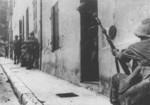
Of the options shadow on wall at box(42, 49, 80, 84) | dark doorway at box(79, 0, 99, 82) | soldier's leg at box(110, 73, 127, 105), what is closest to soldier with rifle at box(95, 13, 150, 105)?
soldier's leg at box(110, 73, 127, 105)

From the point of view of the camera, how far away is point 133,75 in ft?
11.9

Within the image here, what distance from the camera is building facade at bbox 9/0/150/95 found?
579 centimetres

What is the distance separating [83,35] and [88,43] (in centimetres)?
25

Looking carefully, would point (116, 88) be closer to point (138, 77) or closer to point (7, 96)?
point (138, 77)

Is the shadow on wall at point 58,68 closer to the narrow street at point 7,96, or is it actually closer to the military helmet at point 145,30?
the narrow street at point 7,96

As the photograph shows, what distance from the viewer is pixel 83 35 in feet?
28.0

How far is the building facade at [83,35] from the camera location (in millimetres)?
5793

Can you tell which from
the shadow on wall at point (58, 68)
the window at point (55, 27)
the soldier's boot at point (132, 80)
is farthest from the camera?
the window at point (55, 27)

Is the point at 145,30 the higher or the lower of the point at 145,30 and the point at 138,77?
the higher

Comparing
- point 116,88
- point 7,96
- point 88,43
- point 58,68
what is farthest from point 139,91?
point 58,68

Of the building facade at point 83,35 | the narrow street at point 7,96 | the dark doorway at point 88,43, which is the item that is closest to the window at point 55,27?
the building facade at point 83,35

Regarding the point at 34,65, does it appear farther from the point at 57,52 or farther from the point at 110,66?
the point at 110,66

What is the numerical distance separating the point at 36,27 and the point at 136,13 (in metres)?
10.8

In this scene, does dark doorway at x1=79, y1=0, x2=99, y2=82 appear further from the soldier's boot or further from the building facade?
the soldier's boot
